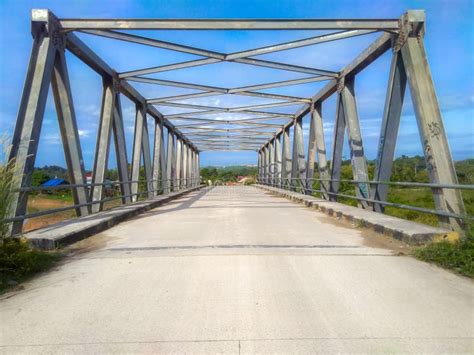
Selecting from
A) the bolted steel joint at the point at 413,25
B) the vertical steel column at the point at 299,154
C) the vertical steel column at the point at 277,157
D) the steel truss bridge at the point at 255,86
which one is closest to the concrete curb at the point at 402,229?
the steel truss bridge at the point at 255,86

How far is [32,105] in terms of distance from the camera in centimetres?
745

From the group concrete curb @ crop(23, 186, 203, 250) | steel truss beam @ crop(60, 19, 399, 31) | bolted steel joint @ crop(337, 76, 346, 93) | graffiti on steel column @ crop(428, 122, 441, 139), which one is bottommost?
concrete curb @ crop(23, 186, 203, 250)

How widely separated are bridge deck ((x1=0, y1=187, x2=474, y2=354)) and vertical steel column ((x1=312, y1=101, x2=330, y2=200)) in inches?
361

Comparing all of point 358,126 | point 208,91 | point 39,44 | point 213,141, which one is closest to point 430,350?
point 39,44

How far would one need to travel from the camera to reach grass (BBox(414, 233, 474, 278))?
15.0ft

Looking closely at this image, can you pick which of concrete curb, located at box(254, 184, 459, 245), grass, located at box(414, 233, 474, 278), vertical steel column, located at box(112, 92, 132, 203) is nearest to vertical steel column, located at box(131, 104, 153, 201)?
vertical steel column, located at box(112, 92, 132, 203)

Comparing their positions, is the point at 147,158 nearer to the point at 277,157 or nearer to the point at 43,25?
the point at 43,25

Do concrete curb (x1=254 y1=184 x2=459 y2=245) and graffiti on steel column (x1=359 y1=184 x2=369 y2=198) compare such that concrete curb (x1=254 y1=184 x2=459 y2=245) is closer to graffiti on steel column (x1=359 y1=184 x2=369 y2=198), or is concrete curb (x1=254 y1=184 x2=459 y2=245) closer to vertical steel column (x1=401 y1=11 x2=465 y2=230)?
vertical steel column (x1=401 y1=11 x2=465 y2=230)

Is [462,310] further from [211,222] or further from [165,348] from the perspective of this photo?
[211,222]

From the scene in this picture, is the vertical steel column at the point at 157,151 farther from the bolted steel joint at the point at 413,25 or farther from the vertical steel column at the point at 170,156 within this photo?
the bolted steel joint at the point at 413,25

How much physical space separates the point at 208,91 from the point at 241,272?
1226cm

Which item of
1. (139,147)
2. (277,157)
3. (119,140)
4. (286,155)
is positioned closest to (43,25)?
(119,140)

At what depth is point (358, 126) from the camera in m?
11.0

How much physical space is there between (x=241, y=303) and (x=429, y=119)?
17.2 ft
